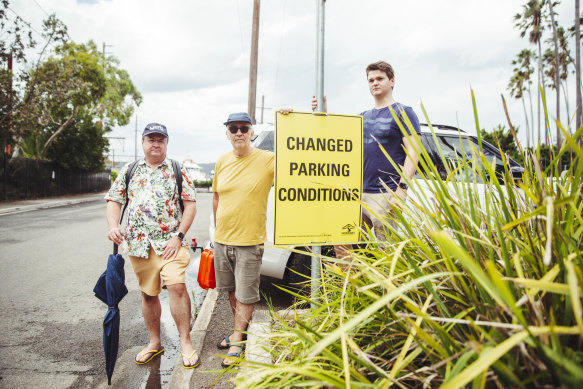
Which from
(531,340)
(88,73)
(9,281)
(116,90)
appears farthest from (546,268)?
(116,90)

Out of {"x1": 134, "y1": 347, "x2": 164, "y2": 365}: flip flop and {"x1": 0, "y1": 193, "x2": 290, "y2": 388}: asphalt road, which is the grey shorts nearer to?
{"x1": 0, "y1": 193, "x2": 290, "y2": 388}: asphalt road

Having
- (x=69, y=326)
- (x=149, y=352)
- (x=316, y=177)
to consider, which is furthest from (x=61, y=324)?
(x=316, y=177)

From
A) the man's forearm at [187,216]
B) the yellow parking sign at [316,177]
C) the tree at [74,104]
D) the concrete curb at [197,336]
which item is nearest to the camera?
the yellow parking sign at [316,177]

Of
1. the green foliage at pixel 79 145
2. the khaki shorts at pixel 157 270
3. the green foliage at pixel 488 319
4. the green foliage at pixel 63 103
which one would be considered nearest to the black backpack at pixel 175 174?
the khaki shorts at pixel 157 270

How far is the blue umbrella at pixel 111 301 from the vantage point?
257cm

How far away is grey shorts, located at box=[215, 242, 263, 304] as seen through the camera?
2928mm

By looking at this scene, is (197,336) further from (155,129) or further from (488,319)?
(488,319)

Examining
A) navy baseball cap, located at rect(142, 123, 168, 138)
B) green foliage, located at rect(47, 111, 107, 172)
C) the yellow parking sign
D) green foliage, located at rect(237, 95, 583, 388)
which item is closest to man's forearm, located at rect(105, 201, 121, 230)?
navy baseball cap, located at rect(142, 123, 168, 138)

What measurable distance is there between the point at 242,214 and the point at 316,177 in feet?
2.67

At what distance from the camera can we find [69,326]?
12.1 ft

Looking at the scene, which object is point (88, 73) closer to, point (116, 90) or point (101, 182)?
point (116, 90)

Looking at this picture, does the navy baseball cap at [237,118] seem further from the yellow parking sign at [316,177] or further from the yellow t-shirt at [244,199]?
the yellow parking sign at [316,177]

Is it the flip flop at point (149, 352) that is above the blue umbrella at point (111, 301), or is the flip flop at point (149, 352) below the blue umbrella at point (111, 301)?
below

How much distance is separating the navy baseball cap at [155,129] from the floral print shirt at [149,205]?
0.86 feet
